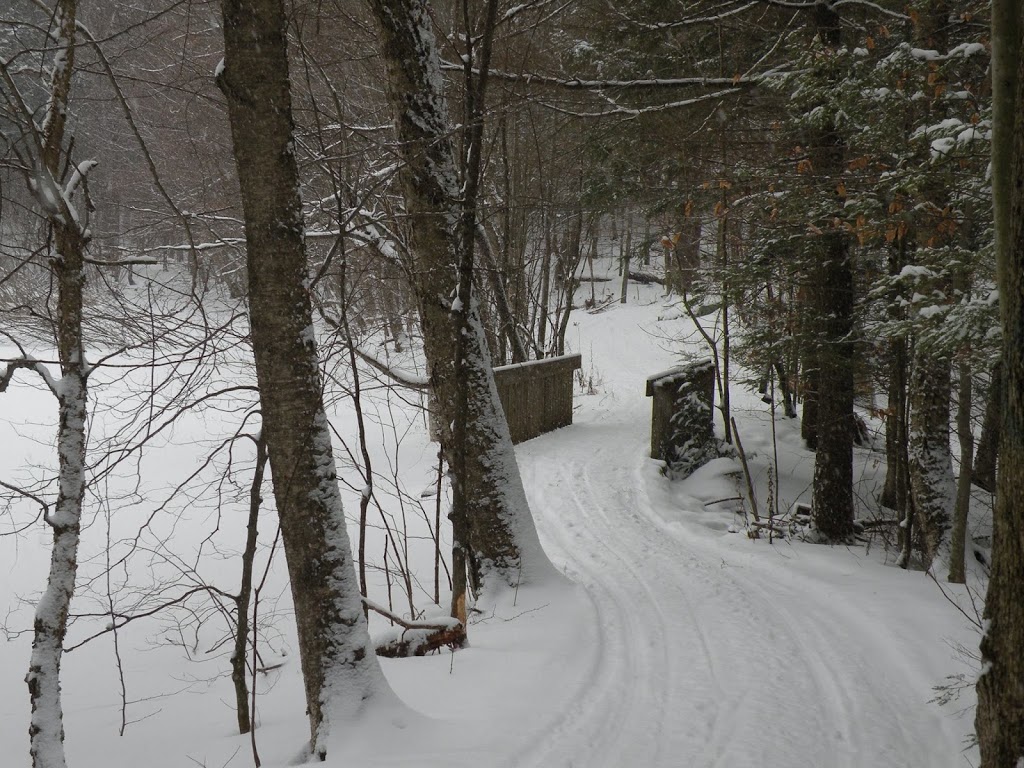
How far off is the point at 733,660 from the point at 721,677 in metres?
0.28

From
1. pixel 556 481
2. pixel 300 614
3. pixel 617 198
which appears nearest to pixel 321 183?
pixel 617 198

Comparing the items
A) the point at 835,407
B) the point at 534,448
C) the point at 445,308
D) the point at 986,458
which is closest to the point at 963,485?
the point at 835,407

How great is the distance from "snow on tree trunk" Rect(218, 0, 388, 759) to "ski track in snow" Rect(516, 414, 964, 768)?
100cm

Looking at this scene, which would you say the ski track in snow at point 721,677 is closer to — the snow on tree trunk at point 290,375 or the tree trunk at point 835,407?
the snow on tree trunk at point 290,375

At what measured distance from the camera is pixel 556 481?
382 inches

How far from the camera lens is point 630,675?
14.9 feet

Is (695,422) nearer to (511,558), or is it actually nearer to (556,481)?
(556,481)

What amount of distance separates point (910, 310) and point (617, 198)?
5.29 m

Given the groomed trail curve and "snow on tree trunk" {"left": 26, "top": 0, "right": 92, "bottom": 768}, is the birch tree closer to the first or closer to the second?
"snow on tree trunk" {"left": 26, "top": 0, "right": 92, "bottom": 768}

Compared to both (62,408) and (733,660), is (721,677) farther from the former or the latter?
(62,408)

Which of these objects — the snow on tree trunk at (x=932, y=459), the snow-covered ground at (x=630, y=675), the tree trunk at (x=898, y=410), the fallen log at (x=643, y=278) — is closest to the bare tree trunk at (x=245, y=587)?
the snow-covered ground at (x=630, y=675)

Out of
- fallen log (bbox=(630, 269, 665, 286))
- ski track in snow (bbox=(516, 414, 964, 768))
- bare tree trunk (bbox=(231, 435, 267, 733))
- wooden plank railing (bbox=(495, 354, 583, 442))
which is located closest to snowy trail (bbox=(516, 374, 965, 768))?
ski track in snow (bbox=(516, 414, 964, 768))

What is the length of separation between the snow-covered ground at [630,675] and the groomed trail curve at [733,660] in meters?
0.02

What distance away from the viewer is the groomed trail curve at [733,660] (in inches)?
147
